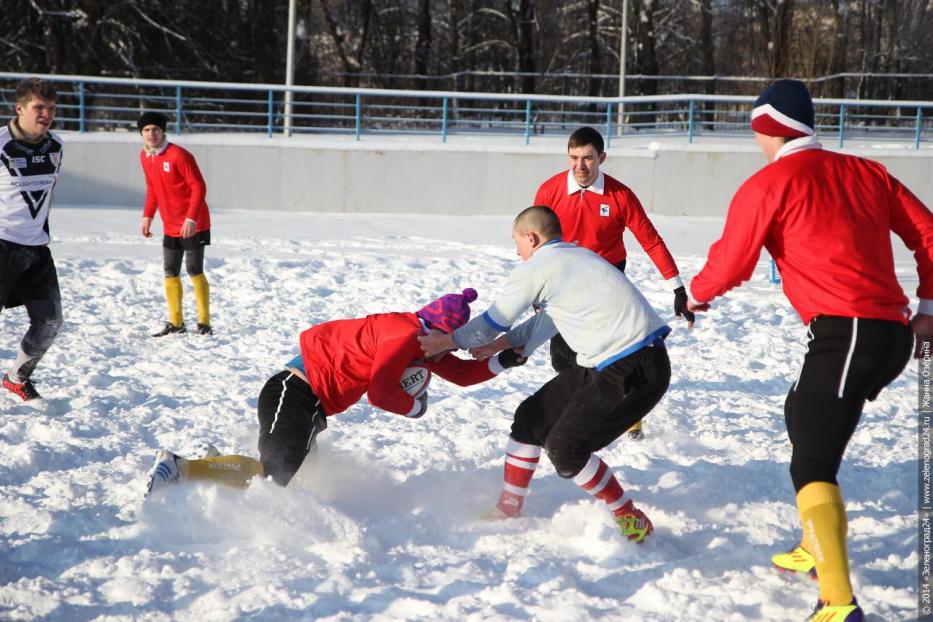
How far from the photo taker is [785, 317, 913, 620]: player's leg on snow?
3141 millimetres

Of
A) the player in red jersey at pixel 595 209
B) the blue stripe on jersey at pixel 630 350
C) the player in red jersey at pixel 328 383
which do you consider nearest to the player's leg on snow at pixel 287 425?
the player in red jersey at pixel 328 383

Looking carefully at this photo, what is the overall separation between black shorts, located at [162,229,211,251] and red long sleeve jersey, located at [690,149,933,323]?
18.8ft

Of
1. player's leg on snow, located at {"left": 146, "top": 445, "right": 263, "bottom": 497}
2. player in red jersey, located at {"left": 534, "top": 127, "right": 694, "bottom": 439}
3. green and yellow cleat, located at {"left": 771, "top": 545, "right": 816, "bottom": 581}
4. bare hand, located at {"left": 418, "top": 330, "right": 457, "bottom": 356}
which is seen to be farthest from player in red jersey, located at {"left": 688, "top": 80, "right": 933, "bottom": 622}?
player's leg on snow, located at {"left": 146, "top": 445, "right": 263, "bottom": 497}

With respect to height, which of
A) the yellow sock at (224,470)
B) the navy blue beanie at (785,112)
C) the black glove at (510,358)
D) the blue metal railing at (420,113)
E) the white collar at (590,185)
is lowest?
the yellow sock at (224,470)

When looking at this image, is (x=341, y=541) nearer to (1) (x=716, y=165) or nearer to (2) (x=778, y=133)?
(2) (x=778, y=133)

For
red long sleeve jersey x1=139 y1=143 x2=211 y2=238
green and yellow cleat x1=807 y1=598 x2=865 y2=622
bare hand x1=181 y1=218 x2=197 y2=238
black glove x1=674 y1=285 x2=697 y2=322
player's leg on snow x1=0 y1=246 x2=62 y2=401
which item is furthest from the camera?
red long sleeve jersey x1=139 y1=143 x2=211 y2=238

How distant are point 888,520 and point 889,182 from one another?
1.79 meters

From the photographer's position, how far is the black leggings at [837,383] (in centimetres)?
316

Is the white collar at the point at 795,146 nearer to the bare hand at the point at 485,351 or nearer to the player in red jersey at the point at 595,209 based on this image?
the bare hand at the point at 485,351

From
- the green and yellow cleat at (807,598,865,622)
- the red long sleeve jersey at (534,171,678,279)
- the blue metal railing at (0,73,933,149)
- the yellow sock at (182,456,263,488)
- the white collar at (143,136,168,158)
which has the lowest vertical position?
the green and yellow cleat at (807,598,865,622)

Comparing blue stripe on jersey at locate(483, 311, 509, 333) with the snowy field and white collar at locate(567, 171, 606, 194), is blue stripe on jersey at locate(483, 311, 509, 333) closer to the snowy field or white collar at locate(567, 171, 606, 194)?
the snowy field

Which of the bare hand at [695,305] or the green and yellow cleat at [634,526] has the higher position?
the bare hand at [695,305]

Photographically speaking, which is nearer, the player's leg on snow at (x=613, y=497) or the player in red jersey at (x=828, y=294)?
the player in red jersey at (x=828, y=294)

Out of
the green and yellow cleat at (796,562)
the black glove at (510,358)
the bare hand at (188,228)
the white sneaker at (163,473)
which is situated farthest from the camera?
the bare hand at (188,228)
